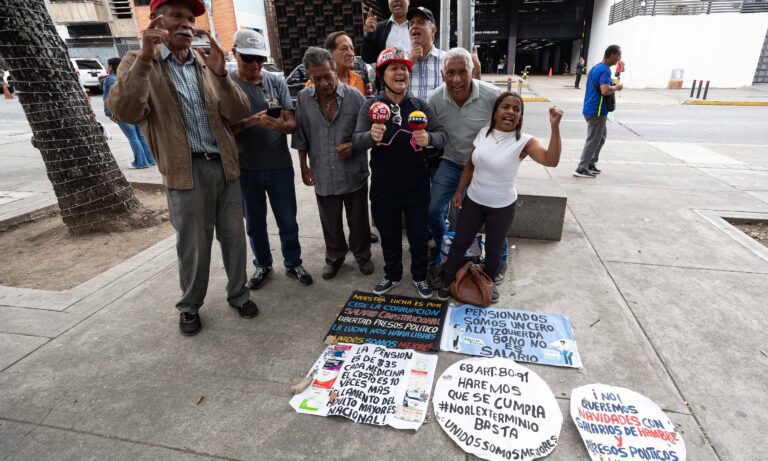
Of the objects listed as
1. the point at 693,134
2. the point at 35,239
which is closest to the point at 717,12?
the point at 693,134

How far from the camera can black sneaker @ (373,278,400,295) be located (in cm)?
337

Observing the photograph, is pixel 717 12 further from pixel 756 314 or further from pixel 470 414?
pixel 470 414

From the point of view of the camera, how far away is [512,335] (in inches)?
109

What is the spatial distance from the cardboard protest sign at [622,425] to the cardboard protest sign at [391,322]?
36.3 inches

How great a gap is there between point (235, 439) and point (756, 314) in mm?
3645

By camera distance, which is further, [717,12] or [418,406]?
[717,12]

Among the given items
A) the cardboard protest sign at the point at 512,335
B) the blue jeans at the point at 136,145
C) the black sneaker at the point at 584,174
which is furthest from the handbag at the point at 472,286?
the blue jeans at the point at 136,145

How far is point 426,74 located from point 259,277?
2.46 m

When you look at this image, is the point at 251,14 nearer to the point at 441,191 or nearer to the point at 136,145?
the point at 136,145

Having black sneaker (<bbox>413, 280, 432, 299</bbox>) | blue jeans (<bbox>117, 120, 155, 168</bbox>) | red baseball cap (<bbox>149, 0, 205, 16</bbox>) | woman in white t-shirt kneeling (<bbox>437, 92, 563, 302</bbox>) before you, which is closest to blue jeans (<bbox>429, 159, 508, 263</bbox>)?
woman in white t-shirt kneeling (<bbox>437, 92, 563, 302</bbox>)

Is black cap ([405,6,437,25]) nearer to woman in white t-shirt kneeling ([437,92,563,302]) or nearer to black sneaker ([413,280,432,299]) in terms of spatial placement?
woman in white t-shirt kneeling ([437,92,563,302])

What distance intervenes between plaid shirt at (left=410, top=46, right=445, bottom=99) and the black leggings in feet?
4.44

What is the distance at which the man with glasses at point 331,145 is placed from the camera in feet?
10.0

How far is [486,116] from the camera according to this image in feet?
10.3
